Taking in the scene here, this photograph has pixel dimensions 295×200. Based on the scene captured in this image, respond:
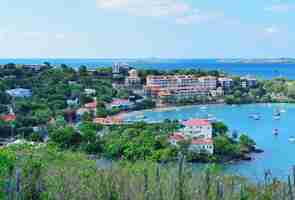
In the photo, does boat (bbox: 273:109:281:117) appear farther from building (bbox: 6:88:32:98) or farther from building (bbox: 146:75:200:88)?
building (bbox: 6:88:32:98)

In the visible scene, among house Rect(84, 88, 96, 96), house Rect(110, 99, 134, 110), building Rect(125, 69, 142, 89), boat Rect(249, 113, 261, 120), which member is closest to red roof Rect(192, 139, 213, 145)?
boat Rect(249, 113, 261, 120)

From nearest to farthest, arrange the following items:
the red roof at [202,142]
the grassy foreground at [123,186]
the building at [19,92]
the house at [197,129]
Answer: the grassy foreground at [123,186] → the red roof at [202,142] → the house at [197,129] → the building at [19,92]

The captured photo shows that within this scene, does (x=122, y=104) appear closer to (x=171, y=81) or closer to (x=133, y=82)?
(x=133, y=82)

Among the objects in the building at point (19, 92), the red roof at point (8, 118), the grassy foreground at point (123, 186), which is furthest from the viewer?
the building at point (19, 92)

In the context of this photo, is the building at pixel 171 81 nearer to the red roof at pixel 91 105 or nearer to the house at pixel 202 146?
the red roof at pixel 91 105

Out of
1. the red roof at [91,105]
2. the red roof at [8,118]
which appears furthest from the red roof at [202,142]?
the red roof at [91,105]

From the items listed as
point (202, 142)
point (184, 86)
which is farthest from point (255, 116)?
point (202, 142)

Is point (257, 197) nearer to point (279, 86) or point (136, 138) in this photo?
point (136, 138)
